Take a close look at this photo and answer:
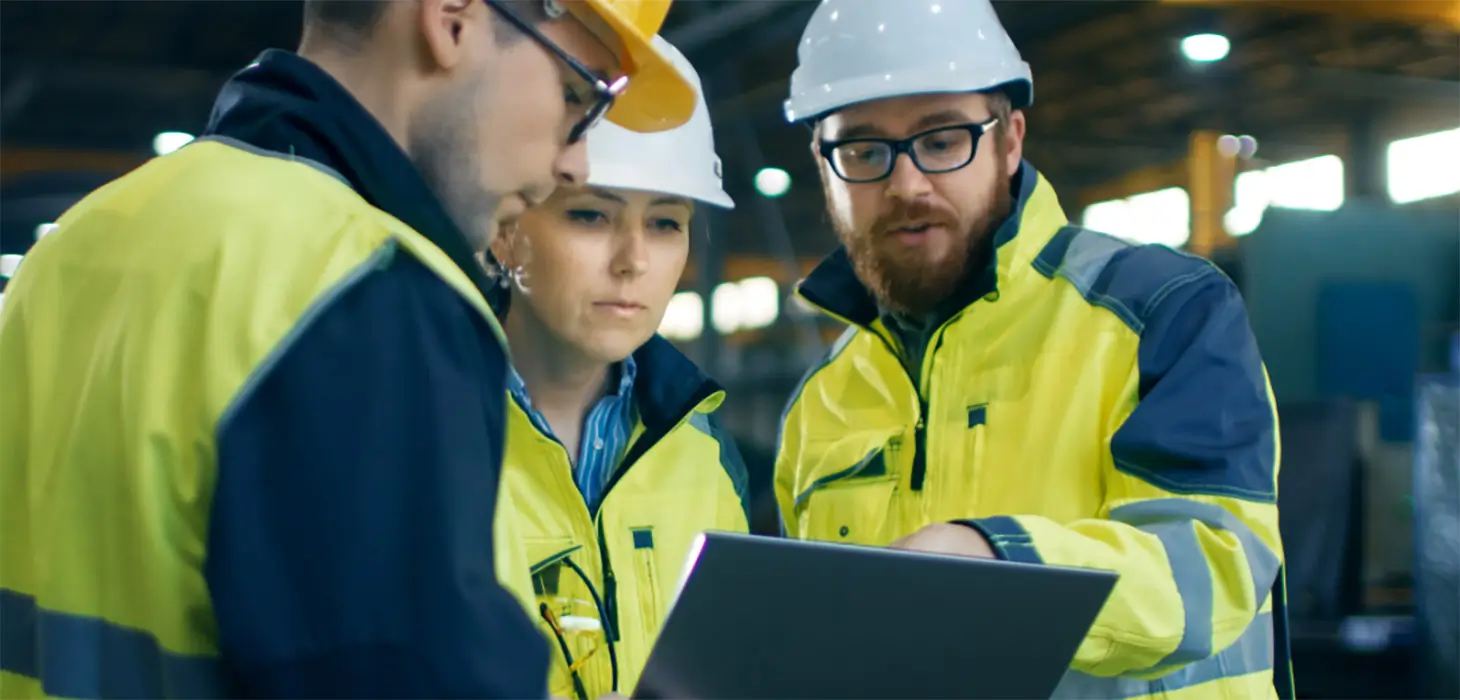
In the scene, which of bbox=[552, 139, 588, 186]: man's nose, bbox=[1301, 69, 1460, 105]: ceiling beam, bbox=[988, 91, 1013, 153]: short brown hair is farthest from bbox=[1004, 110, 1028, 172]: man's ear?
bbox=[1301, 69, 1460, 105]: ceiling beam

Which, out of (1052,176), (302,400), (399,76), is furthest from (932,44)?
(1052,176)

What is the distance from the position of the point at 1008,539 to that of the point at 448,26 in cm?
92

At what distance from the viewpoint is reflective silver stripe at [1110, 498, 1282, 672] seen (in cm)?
172

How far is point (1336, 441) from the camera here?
153 inches

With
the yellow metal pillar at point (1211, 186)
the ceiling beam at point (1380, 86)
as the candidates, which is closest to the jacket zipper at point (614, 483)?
the yellow metal pillar at point (1211, 186)

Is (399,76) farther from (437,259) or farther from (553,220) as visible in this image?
(553,220)

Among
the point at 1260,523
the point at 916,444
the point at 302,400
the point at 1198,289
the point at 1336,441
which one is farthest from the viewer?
the point at 1336,441

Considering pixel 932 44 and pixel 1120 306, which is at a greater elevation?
pixel 932 44

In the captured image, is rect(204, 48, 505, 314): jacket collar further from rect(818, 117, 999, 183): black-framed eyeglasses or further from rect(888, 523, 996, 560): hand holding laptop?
rect(818, 117, 999, 183): black-framed eyeglasses

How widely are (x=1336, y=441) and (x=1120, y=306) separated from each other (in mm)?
2284

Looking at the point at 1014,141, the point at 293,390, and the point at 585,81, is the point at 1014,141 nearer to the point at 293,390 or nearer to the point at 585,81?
the point at 585,81

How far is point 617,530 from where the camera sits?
6.46 feet

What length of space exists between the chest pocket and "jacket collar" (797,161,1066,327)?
0.87ft

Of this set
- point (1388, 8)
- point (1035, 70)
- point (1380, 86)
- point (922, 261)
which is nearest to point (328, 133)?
point (922, 261)
